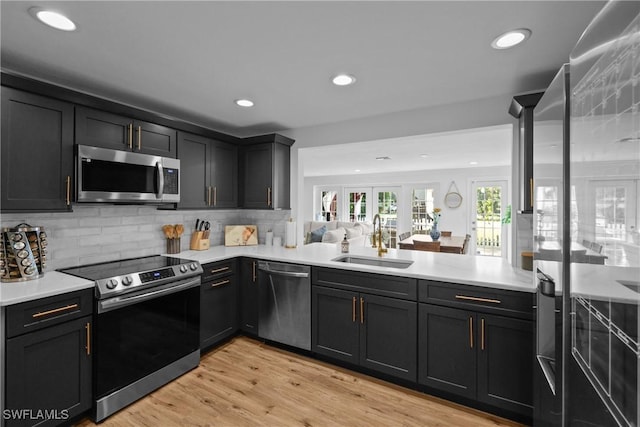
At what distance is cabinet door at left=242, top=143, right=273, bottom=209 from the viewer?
3.47m

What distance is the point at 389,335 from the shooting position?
7.79ft

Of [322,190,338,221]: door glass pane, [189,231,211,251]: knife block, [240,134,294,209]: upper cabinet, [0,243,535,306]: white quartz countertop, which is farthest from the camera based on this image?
[322,190,338,221]: door glass pane

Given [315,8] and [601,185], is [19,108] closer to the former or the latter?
[315,8]

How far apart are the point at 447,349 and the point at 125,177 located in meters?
2.73

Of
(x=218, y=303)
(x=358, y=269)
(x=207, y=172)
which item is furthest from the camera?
(x=207, y=172)

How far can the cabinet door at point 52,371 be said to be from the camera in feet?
5.37

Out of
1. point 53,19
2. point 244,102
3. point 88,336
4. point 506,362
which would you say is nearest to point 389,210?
point 244,102

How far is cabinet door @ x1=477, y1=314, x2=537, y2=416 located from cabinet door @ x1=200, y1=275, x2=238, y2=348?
7.14 ft

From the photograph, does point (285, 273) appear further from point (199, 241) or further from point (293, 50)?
point (293, 50)

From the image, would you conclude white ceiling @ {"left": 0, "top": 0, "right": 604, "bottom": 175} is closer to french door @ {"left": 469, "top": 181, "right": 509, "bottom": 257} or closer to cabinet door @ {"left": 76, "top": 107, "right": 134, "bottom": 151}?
cabinet door @ {"left": 76, "top": 107, "right": 134, "bottom": 151}

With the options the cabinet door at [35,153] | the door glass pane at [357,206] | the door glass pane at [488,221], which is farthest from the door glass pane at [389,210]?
the cabinet door at [35,153]

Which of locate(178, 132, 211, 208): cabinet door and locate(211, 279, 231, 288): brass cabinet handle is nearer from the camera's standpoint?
locate(211, 279, 231, 288): brass cabinet handle

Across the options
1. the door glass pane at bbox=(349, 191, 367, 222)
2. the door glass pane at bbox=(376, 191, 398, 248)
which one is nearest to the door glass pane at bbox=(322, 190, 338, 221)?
the door glass pane at bbox=(349, 191, 367, 222)

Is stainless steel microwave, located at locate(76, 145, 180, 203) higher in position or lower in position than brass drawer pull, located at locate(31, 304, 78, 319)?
higher
